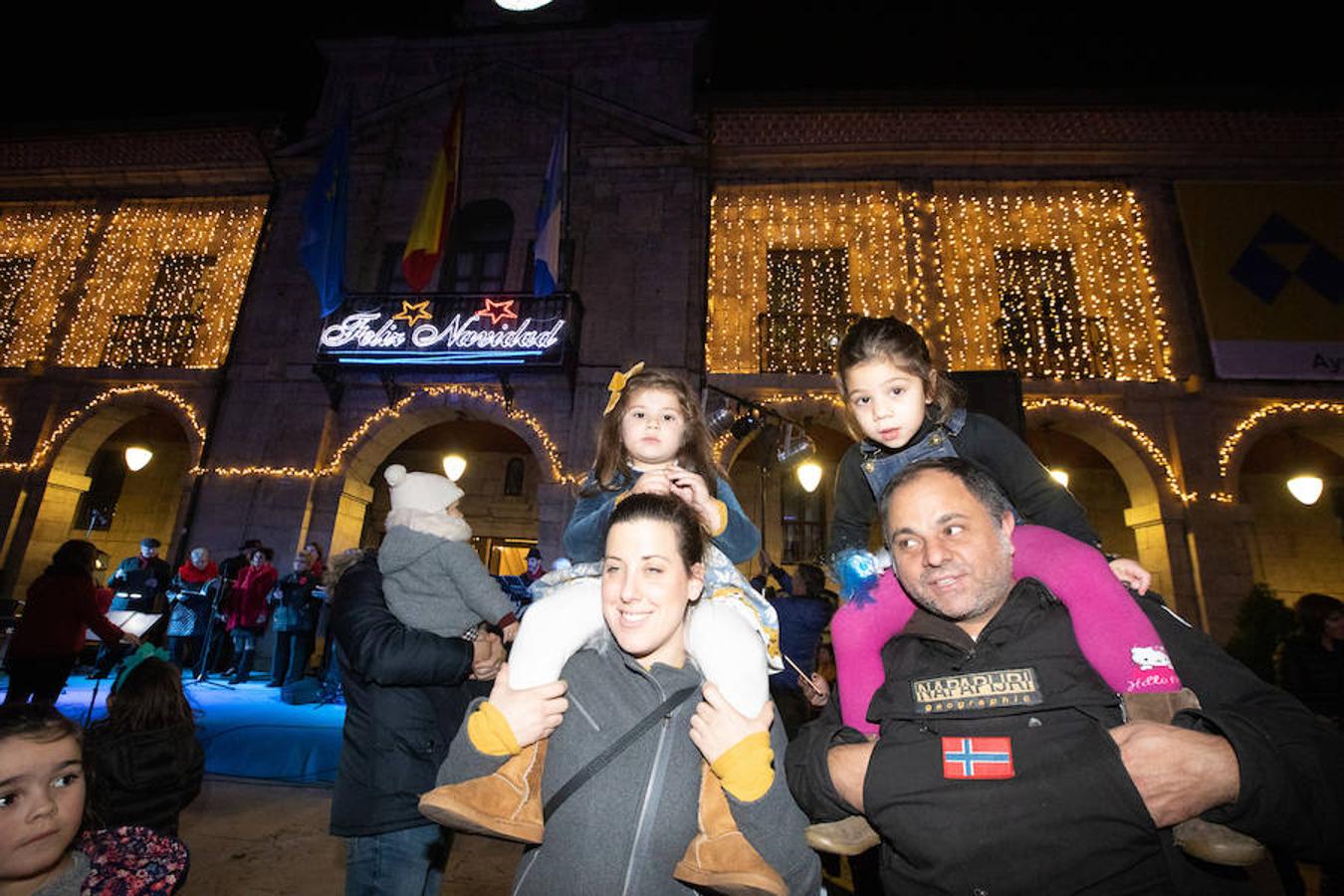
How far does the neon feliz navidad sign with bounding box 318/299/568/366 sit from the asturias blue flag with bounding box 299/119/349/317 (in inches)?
23.8

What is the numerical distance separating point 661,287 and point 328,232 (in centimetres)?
597

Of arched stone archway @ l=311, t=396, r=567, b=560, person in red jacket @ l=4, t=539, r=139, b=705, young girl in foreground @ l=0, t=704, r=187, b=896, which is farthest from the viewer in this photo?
arched stone archway @ l=311, t=396, r=567, b=560

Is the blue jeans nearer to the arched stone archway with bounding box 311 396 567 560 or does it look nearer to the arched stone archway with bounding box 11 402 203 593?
the arched stone archway with bounding box 311 396 567 560

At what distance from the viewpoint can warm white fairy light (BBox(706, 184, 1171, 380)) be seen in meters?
10.5

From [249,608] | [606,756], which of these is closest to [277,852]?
[606,756]

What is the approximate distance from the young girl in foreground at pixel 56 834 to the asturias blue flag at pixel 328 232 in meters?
9.53

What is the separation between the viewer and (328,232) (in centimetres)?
1005

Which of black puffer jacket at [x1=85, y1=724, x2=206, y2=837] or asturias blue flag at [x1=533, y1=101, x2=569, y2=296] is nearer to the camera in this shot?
black puffer jacket at [x1=85, y1=724, x2=206, y2=837]

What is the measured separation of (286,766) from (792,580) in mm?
5460

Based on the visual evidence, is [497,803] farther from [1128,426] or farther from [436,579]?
[1128,426]

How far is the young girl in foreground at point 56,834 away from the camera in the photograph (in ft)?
5.76

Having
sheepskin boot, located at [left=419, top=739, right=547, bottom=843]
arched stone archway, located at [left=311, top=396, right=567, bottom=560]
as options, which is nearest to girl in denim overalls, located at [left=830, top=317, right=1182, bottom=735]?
sheepskin boot, located at [left=419, top=739, right=547, bottom=843]

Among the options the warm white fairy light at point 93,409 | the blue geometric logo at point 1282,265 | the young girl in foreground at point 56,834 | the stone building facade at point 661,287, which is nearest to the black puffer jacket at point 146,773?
the young girl in foreground at point 56,834

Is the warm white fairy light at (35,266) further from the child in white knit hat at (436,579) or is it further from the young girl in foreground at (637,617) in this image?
the young girl in foreground at (637,617)
